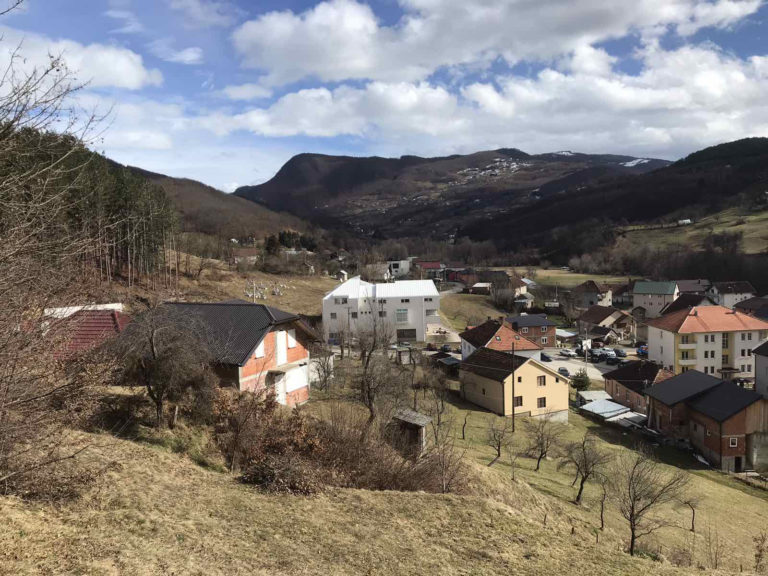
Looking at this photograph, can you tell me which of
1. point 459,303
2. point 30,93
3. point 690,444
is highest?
point 30,93

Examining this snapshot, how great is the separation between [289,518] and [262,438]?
11.3 ft

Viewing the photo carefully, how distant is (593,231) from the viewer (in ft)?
478

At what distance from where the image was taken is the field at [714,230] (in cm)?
10672

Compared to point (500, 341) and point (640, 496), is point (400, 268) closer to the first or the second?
point (500, 341)

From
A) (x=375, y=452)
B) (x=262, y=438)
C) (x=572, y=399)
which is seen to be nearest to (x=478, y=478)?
(x=375, y=452)

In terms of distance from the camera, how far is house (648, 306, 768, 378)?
43906 millimetres

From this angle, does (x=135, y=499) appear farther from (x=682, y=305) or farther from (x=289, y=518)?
(x=682, y=305)

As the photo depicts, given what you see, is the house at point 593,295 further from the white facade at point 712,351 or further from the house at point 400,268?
the house at point 400,268

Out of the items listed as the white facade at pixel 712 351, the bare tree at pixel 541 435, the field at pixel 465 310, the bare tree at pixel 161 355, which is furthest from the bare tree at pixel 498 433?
the field at pixel 465 310

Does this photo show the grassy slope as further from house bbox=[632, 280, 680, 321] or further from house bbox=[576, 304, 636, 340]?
house bbox=[632, 280, 680, 321]

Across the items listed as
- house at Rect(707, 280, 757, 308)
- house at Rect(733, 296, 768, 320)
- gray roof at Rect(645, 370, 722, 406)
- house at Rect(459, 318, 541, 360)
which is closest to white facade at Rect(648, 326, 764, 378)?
gray roof at Rect(645, 370, 722, 406)

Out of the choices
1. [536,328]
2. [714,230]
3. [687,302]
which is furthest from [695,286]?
[714,230]

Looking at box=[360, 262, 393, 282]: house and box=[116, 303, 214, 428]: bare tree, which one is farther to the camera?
box=[360, 262, 393, 282]: house

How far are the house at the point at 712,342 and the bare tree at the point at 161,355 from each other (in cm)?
4308
